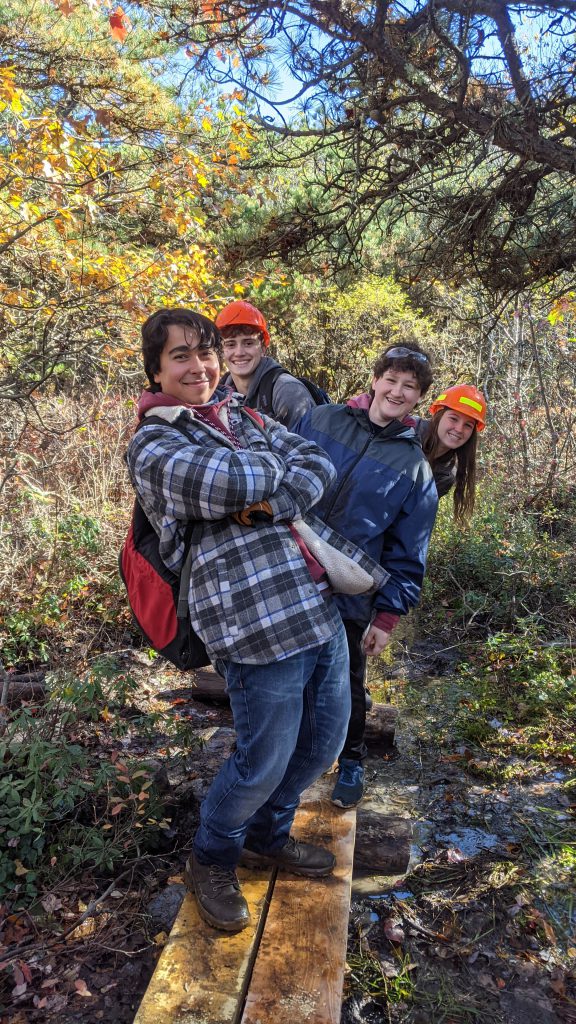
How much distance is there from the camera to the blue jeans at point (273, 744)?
1989mm

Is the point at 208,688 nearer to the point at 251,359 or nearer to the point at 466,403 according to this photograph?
the point at 251,359

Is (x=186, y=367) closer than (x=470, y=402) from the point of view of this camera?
Yes

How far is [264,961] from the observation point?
203 cm

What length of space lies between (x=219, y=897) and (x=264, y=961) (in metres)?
0.23

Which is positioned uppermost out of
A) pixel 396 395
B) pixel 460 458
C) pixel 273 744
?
pixel 396 395

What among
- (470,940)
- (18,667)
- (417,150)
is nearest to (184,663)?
(470,940)

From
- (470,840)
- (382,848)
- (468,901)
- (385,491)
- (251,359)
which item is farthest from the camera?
(251,359)

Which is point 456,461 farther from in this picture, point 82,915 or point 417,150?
point 82,915

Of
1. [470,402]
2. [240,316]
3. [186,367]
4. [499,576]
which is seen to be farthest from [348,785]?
[499,576]

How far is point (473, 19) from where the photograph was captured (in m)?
3.18

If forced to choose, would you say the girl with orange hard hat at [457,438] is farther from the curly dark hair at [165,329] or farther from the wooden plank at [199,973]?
the wooden plank at [199,973]

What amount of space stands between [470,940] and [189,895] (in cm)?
122

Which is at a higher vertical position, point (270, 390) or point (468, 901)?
point (270, 390)

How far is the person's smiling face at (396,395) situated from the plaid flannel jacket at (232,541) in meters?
0.88
